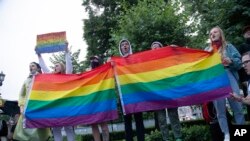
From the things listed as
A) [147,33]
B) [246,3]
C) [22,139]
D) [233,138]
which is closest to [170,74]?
[22,139]

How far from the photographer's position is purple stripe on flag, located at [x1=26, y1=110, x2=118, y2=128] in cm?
758

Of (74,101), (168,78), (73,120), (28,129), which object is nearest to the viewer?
(168,78)

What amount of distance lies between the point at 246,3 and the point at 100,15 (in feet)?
64.7

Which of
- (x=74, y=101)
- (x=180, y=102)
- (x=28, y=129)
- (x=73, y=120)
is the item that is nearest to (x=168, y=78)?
(x=180, y=102)

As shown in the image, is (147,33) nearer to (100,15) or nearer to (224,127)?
(224,127)

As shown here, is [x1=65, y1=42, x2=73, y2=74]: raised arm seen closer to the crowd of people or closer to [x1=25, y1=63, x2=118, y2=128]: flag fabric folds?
the crowd of people

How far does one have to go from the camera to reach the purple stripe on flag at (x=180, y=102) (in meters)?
6.82

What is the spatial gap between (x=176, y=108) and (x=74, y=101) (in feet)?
6.93

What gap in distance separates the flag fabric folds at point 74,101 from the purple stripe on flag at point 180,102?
1.57 ft

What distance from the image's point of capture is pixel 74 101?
779 centimetres

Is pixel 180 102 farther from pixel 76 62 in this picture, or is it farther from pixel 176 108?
pixel 76 62

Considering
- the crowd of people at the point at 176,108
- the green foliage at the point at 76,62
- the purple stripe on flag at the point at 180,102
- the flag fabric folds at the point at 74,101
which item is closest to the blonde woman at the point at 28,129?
the crowd of people at the point at 176,108

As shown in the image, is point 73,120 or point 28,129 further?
point 28,129

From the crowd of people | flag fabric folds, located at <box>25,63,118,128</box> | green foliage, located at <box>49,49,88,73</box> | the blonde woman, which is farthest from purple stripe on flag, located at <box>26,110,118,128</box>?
green foliage, located at <box>49,49,88,73</box>
